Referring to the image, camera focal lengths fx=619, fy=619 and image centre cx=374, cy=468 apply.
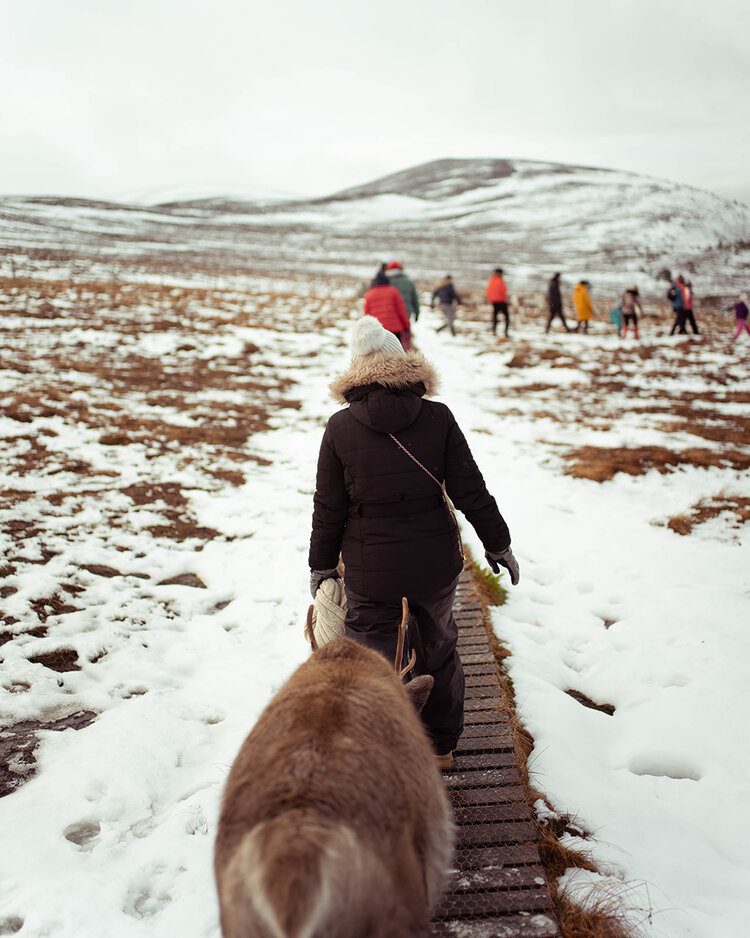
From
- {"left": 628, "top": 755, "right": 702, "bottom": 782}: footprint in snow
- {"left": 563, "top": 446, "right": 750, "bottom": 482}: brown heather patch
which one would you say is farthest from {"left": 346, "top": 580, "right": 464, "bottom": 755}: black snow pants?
{"left": 563, "top": 446, "right": 750, "bottom": 482}: brown heather patch

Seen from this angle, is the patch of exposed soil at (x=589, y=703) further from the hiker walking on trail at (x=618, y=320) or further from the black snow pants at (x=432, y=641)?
the hiker walking on trail at (x=618, y=320)

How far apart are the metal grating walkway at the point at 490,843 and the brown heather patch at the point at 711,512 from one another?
369 cm

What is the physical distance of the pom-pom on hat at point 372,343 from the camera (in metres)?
2.68

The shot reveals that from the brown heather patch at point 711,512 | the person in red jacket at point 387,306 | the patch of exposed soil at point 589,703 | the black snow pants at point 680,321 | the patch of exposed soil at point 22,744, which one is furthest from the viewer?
the black snow pants at point 680,321

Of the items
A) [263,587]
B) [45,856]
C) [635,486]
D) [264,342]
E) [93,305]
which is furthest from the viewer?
[93,305]

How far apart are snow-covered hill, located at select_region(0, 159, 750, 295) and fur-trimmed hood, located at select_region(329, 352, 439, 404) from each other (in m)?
28.6

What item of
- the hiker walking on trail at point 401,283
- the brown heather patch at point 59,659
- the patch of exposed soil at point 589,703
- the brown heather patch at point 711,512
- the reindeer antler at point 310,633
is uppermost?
the hiker walking on trail at point 401,283

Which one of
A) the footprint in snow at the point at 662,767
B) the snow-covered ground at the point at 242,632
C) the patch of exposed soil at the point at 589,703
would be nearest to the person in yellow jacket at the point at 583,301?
the snow-covered ground at the point at 242,632

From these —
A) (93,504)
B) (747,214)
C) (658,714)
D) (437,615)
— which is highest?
(747,214)

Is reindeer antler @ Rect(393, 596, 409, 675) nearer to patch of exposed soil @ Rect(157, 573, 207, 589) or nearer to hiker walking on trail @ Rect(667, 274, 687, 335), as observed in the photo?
patch of exposed soil @ Rect(157, 573, 207, 589)

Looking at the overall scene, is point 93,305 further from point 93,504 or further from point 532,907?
→ point 532,907

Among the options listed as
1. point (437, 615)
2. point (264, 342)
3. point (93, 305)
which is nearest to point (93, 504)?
point (437, 615)

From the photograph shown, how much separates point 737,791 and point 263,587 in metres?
3.53

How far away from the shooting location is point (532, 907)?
2.24 meters
